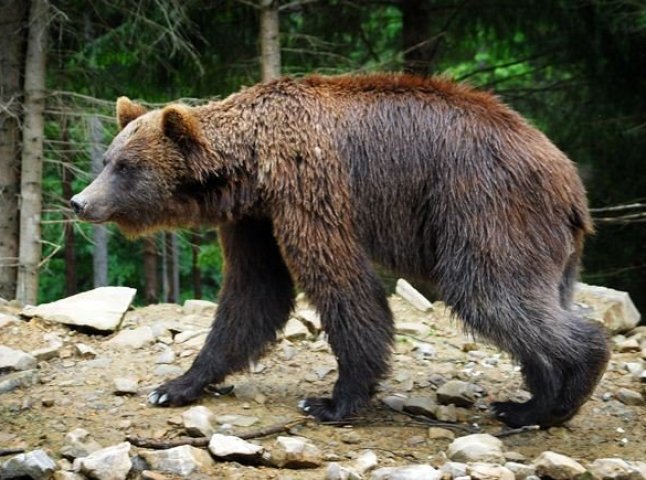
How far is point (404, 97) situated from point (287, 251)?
1.30 m

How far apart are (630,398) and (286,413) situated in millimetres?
2470

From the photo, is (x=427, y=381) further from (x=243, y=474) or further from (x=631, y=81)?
(x=631, y=81)

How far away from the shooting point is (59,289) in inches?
873

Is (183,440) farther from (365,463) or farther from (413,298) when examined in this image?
(413,298)

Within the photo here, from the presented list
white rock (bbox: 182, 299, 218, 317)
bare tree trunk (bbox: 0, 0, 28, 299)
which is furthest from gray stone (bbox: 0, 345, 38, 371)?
bare tree trunk (bbox: 0, 0, 28, 299)

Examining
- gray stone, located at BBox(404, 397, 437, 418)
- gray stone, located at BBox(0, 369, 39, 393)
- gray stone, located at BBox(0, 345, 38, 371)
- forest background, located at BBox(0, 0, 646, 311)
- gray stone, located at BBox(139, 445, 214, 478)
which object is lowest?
gray stone, located at BBox(139, 445, 214, 478)

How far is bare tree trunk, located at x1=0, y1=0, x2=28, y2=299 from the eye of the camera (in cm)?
1061

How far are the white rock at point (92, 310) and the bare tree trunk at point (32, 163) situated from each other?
276cm

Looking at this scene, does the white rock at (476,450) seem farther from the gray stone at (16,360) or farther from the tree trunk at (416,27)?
the tree trunk at (416,27)

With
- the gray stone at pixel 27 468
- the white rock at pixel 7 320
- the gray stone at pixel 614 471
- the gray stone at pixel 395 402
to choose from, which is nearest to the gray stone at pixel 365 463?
the gray stone at pixel 395 402

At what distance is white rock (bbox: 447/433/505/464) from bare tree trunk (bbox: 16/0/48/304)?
249 inches

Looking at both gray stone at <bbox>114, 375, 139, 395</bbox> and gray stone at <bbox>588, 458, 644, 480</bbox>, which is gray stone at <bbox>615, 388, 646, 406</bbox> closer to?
gray stone at <bbox>588, 458, 644, 480</bbox>

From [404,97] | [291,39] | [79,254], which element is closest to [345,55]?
[291,39]

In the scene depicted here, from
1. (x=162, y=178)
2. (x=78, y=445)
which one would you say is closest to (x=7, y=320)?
(x=162, y=178)
